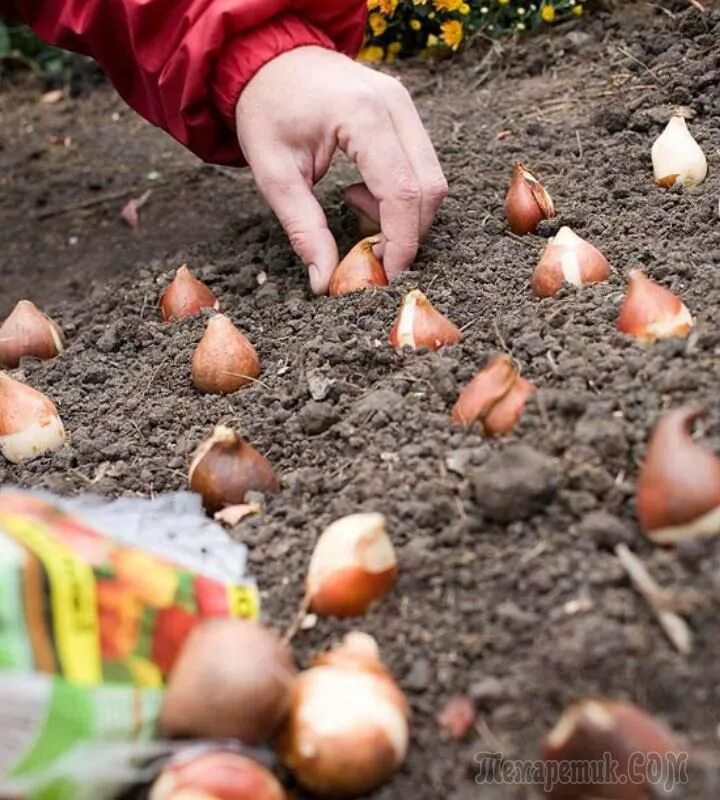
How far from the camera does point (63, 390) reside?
2.03m

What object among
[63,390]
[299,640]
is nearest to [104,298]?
[63,390]

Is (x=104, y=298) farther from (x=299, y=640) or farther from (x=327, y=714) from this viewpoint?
(x=327, y=714)

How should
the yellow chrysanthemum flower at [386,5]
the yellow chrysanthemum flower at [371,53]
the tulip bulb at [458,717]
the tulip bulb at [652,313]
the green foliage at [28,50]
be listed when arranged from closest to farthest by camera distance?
the tulip bulb at [458,717]
the tulip bulb at [652,313]
the yellow chrysanthemum flower at [386,5]
the yellow chrysanthemum flower at [371,53]
the green foliage at [28,50]

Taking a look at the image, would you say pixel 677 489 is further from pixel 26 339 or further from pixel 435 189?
pixel 26 339

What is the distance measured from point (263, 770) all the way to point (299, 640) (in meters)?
0.19

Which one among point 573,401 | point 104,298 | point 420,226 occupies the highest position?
point 573,401

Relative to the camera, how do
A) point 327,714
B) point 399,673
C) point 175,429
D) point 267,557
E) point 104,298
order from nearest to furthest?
point 327,714
point 399,673
point 267,557
point 175,429
point 104,298

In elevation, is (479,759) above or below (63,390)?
above

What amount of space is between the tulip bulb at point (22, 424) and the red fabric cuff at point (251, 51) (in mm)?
730

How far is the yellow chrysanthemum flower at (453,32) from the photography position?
3.17 m

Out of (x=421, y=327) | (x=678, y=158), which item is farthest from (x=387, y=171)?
(x=678, y=158)

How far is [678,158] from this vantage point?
2.14 meters

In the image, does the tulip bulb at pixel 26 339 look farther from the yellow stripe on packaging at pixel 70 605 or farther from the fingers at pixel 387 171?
the yellow stripe on packaging at pixel 70 605

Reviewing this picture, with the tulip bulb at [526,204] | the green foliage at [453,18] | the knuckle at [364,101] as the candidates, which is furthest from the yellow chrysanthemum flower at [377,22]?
the knuckle at [364,101]
